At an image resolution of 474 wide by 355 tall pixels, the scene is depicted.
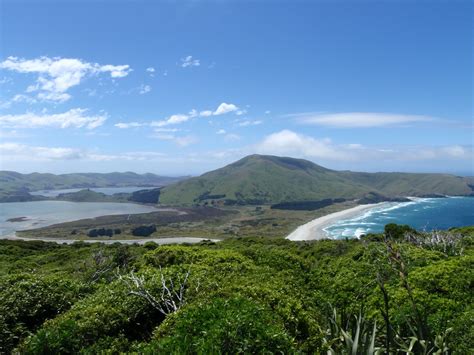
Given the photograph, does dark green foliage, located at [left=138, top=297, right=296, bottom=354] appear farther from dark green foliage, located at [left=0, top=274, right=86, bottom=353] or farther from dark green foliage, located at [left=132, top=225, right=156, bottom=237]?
dark green foliage, located at [left=132, top=225, right=156, bottom=237]

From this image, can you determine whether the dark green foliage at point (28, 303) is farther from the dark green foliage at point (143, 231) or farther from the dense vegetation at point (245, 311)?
the dark green foliage at point (143, 231)

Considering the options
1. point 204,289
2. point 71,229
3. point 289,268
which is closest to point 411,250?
point 289,268

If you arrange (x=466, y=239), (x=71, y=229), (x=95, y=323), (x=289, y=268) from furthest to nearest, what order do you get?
(x=71, y=229), (x=466, y=239), (x=289, y=268), (x=95, y=323)

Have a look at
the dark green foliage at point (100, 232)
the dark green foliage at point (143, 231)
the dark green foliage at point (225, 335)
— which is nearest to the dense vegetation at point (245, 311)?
the dark green foliage at point (225, 335)

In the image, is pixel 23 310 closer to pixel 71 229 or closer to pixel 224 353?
pixel 224 353

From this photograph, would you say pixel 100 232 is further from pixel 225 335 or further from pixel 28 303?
pixel 225 335

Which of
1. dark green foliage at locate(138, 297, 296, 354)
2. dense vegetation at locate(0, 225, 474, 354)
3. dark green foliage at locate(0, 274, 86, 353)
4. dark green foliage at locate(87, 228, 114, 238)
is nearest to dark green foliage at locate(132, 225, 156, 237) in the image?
dark green foliage at locate(87, 228, 114, 238)

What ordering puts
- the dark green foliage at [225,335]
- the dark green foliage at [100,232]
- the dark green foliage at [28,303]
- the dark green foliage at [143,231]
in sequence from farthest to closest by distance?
the dark green foliage at [143,231], the dark green foliage at [100,232], the dark green foliage at [28,303], the dark green foliage at [225,335]

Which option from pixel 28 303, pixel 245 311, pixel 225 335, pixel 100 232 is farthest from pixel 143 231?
pixel 225 335
